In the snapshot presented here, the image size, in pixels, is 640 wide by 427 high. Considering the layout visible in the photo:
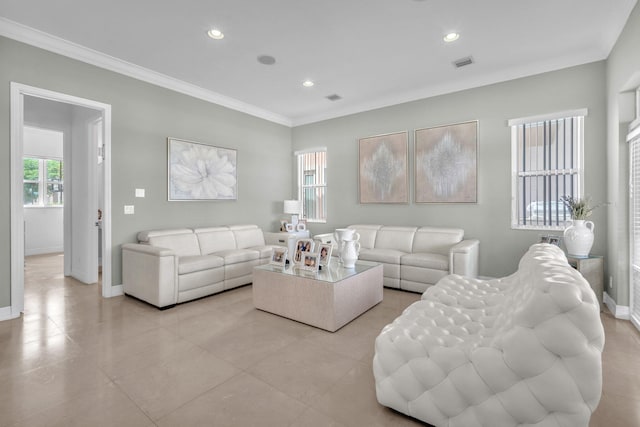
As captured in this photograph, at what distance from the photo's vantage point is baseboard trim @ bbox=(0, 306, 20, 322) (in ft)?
9.84

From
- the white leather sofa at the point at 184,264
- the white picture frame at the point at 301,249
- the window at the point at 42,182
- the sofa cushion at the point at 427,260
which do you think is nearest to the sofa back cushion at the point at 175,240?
the white leather sofa at the point at 184,264

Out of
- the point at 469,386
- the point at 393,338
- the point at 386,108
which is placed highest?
the point at 386,108

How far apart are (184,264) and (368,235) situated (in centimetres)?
287

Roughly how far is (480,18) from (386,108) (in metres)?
2.30

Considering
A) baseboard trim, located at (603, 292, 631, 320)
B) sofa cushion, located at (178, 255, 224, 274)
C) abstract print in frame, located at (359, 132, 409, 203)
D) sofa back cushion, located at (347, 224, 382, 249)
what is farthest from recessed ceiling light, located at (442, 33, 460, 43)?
sofa cushion, located at (178, 255, 224, 274)

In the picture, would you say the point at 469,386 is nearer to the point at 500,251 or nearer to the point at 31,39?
the point at 500,251

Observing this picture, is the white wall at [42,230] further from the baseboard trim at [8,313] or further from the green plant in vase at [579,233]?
the green plant in vase at [579,233]

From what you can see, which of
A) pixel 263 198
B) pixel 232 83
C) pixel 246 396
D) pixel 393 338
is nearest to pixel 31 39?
pixel 232 83

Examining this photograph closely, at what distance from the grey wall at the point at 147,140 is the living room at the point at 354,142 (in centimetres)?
1

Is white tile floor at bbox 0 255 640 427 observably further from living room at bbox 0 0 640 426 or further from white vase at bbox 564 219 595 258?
living room at bbox 0 0 640 426

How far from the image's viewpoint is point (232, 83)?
4465mm

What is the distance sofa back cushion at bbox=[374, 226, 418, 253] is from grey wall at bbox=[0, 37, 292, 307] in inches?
92.5

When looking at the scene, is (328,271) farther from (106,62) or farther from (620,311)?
(106,62)

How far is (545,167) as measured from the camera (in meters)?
3.92
